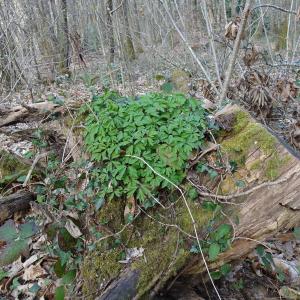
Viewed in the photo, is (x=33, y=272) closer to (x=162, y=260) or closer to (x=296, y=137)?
(x=162, y=260)

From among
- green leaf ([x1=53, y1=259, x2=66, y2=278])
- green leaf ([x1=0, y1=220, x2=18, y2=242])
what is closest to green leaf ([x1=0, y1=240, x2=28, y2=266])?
green leaf ([x1=0, y1=220, x2=18, y2=242])

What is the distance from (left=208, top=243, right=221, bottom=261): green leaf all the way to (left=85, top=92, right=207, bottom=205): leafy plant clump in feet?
1.55

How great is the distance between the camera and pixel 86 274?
2.34 meters

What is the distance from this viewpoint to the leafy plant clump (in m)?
2.33

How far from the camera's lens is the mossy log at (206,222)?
2.22 metres

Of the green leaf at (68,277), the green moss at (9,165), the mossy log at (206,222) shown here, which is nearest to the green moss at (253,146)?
the mossy log at (206,222)

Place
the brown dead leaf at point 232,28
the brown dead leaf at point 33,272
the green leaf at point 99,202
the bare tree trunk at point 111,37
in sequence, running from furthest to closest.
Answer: the bare tree trunk at point 111,37 → the brown dead leaf at point 232,28 → the brown dead leaf at point 33,272 → the green leaf at point 99,202

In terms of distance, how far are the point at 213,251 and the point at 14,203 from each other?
1848 mm

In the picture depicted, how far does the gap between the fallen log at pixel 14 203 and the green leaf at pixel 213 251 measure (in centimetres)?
178

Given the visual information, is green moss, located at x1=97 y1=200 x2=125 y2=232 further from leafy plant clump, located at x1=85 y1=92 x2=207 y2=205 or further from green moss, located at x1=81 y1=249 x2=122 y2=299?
green moss, located at x1=81 y1=249 x2=122 y2=299

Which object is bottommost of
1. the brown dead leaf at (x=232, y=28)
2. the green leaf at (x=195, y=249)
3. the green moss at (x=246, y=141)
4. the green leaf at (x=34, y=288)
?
the green leaf at (x=34, y=288)

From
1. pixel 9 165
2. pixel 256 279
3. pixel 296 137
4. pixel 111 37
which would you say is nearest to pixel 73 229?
pixel 9 165

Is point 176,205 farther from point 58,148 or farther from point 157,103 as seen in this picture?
point 58,148

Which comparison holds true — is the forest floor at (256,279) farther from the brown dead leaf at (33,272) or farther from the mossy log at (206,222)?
the mossy log at (206,222)
